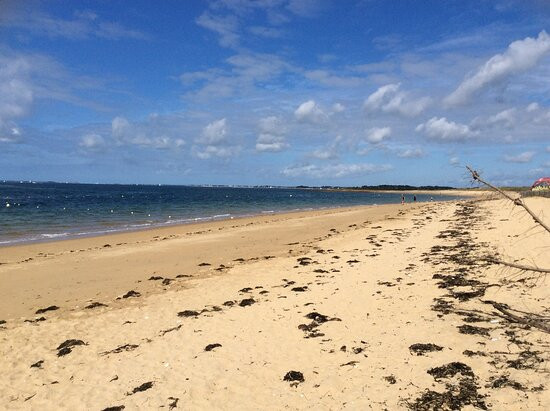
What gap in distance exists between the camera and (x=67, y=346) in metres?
8.12

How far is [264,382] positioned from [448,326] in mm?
3800

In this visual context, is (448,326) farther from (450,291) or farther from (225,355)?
(225,355)

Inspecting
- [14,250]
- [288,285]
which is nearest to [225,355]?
[288,285]

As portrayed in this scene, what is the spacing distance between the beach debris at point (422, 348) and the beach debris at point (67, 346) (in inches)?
262

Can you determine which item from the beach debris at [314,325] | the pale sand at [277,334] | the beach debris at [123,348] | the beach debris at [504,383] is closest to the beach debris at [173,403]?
the pale sand at [277,334]

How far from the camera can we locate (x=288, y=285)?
11898 mm

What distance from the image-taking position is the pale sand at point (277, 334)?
5.68m

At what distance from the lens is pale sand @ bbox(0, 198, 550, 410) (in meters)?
5.68

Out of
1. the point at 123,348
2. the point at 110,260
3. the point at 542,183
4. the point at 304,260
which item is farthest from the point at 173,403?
the point at 542,183

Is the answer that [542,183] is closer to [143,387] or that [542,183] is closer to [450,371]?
[450,371]

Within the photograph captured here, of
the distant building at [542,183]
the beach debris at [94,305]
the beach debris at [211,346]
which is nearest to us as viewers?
the beach debris at [211,346]

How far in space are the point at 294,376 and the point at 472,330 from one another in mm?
3481

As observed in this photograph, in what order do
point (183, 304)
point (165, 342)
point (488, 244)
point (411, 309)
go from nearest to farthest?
point (165, 342) < point (411, 309) < point (183, 304) < point (488, 244)

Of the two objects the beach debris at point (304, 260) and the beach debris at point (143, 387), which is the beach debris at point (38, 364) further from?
the beach debris at point (304, 260)
